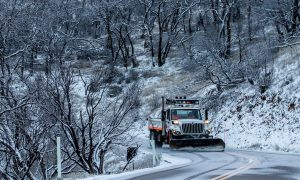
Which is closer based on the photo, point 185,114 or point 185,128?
point 185,128

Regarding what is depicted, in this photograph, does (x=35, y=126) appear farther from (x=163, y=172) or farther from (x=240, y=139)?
(x=240, y=139)

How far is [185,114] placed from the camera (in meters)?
29.1

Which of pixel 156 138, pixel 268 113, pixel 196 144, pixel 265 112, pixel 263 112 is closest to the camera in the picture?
pixel 196 144

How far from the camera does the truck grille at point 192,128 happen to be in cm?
2792

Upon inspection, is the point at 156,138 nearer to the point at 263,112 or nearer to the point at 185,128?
the point at 185,128

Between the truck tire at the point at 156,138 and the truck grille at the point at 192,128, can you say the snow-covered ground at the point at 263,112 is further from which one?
the truck grille at the point at 192,128

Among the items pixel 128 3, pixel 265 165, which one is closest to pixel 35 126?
pixel 265 165

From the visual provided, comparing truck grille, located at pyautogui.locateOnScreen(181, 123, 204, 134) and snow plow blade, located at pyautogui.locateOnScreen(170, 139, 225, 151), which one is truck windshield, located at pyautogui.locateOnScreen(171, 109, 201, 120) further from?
snow plow blade, located at pyautogui.locateOnScreen(170, 139, 225, 151)

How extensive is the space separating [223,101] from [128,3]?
1158 inches

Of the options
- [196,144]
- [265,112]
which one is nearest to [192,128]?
[196,144]

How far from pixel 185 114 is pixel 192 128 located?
50.9 inches

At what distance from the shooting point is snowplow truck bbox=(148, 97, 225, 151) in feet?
86.6

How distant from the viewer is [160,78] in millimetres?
52875

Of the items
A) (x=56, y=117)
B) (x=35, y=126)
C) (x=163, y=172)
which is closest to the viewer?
(x=163, y=172)
